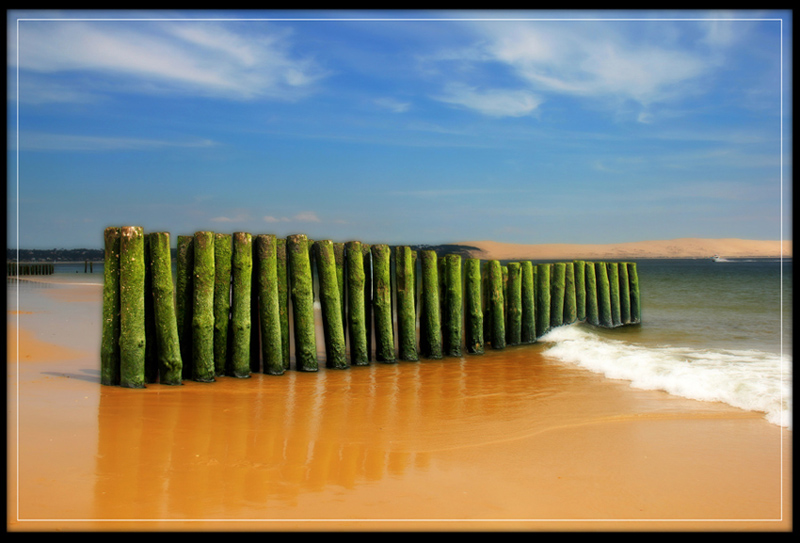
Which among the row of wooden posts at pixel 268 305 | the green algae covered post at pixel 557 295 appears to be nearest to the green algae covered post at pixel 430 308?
the row of wooden posts at pixel 268 305

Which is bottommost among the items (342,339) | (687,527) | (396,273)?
(687,527)

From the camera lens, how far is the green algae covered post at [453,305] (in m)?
9.34

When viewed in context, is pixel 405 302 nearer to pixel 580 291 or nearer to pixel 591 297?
pixel 580 291

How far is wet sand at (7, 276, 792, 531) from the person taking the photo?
3.59m

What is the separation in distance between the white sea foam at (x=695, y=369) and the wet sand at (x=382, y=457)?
0.37 m

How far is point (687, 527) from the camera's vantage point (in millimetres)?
3561

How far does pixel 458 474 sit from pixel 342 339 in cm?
412

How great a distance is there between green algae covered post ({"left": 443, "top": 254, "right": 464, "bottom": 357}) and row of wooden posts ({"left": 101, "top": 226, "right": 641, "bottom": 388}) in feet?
0.05

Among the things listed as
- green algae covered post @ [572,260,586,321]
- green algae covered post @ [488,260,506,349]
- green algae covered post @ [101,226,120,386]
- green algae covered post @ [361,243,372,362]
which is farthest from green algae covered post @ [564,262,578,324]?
green algae covered post @ [101,226,120,386]

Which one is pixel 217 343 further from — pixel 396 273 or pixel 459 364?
pixel 459 364

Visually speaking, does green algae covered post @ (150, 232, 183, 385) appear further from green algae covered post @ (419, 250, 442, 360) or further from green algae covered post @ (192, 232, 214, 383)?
green algae covered post @ (419, 250, 442, 360)

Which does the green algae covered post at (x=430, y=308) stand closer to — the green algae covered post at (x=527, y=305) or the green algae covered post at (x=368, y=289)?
the green algae covered post at (x=368, y=289)

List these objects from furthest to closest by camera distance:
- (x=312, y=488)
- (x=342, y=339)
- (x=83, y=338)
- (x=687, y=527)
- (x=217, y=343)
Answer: (x=83, y=338), (x=342, y=339), (x=217, y=343), (x=312, y=488), (x=687, y=527)
